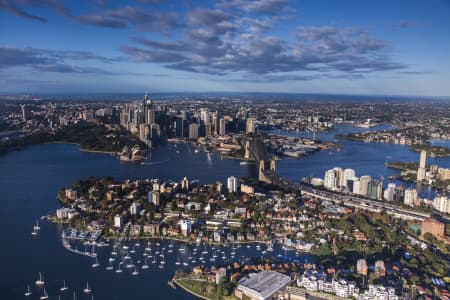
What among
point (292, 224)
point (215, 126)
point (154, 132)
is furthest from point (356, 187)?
point (215, 126)

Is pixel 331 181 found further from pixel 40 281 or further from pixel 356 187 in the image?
pixel 40 281

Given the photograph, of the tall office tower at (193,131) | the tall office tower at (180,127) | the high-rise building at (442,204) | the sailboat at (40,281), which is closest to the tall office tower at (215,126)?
the tall office tower at (193,131)

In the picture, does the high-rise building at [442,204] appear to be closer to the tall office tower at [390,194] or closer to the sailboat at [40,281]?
the tall office tower at [390,194]

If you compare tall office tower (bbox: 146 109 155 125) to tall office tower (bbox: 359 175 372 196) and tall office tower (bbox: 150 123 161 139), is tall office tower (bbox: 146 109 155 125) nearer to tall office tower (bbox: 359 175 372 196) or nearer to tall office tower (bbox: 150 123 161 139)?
tall office tower (bbox: 150 123 161 139)

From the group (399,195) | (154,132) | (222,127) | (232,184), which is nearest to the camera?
(399,195)

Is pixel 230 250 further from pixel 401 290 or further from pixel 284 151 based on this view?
pixel 284 151

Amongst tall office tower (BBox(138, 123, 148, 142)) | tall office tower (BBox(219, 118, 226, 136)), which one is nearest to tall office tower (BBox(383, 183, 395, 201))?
tall office tower (BBox(138, 123, 148, 142))
